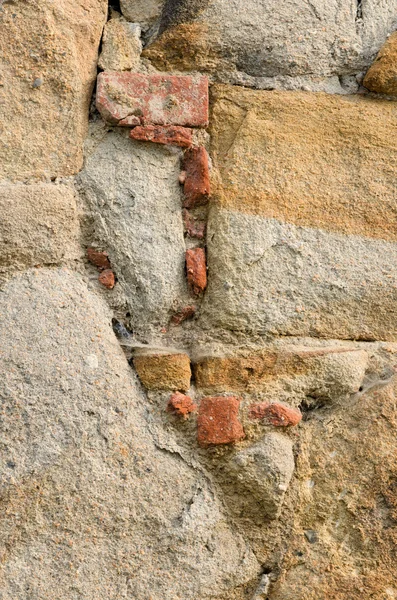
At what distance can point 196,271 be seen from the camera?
1549 mm

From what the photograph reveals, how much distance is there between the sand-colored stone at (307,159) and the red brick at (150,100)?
6 centimetres

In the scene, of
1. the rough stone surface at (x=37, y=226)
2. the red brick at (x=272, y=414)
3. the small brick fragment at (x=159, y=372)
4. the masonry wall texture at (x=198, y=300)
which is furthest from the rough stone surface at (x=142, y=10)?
the red brick at (x=272, y=414)

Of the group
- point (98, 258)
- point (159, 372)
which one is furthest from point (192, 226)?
point (159, 372)

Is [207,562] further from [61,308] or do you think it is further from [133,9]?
[133,9]

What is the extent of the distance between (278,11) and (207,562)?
1.12m

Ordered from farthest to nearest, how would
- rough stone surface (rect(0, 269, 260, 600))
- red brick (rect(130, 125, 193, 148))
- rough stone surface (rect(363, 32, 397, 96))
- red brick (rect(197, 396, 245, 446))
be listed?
rough stone surface (rect(363, 32, 397, 96))
red brick (rect(130, 125, 193, 148))
red brick (rect(197, 396, 245, 446))
rough stone surface (rect(0, 269, 260, 600))

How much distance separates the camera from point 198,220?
1.59 metres

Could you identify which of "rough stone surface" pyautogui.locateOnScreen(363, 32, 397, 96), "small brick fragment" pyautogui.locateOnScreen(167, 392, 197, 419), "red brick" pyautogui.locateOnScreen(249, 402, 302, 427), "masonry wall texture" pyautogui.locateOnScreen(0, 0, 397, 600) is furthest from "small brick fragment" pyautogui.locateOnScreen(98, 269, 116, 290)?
"rough stone surface" pyautogui.locateOnScreen(363, 32, 397, 96)

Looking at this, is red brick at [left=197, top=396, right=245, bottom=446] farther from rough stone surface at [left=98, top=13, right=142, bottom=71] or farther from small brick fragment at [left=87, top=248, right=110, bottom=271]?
rough stone surface at [left=98, top=13, right=142, bottom=71]

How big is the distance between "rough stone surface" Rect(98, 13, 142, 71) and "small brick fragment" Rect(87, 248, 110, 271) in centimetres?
39

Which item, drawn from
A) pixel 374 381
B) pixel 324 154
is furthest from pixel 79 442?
pixel 324 154

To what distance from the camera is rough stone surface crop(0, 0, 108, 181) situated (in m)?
1.53

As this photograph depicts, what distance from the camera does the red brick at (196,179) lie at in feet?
5.17

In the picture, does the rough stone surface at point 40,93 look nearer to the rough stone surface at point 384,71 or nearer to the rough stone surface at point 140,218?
the rough stone surface at point 140,218
